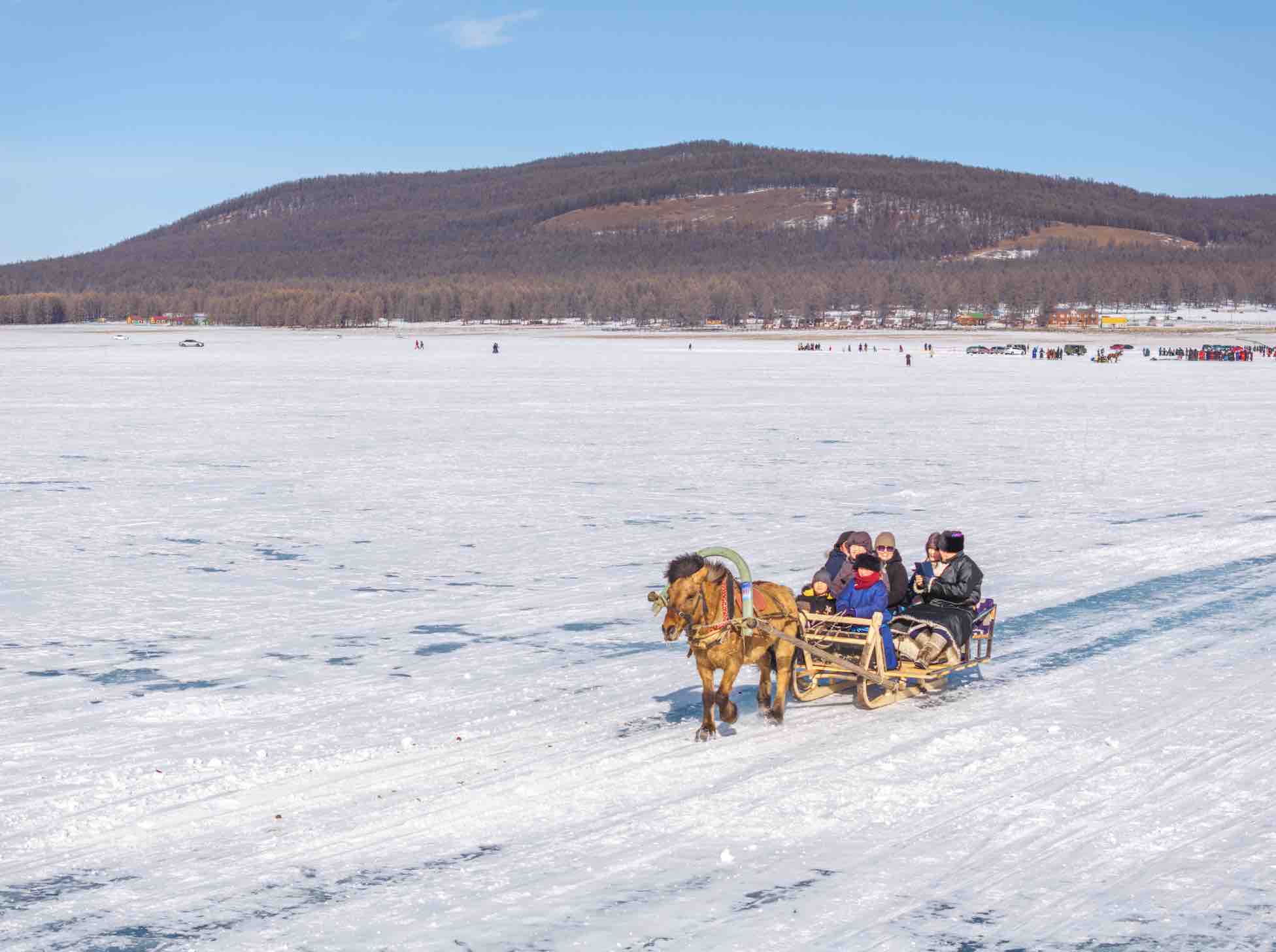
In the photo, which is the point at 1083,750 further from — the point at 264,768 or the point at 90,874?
the point at 90,874

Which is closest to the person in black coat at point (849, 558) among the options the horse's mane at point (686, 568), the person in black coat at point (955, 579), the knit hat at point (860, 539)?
the knit hat at point (860, 539)

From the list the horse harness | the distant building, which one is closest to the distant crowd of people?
the distant building

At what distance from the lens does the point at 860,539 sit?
933 centimetres

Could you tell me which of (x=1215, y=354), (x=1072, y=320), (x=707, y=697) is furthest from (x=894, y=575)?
(x=1072, y=320)

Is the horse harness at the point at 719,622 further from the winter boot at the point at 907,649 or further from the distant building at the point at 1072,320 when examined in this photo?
the distant building at the point at 1072,320

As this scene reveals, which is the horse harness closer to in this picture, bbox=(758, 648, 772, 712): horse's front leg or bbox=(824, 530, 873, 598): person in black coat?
bbox=(758, 648, 772, 712): horse's front leg

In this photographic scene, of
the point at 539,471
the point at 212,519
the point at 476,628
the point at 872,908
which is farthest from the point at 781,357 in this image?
the point at 872,908

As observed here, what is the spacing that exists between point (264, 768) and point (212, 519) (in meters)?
10.1

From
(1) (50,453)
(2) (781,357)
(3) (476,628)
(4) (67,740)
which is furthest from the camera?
(2) (781,357)

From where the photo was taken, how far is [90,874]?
6.36m

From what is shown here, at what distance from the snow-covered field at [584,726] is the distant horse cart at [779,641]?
10.2 inches

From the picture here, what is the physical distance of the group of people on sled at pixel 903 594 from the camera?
9.07 meters

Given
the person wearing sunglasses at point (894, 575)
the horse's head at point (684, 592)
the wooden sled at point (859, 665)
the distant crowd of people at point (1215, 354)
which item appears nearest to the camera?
the horse's head at point (684, 592)

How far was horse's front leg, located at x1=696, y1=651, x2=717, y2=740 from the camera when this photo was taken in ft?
26.7
